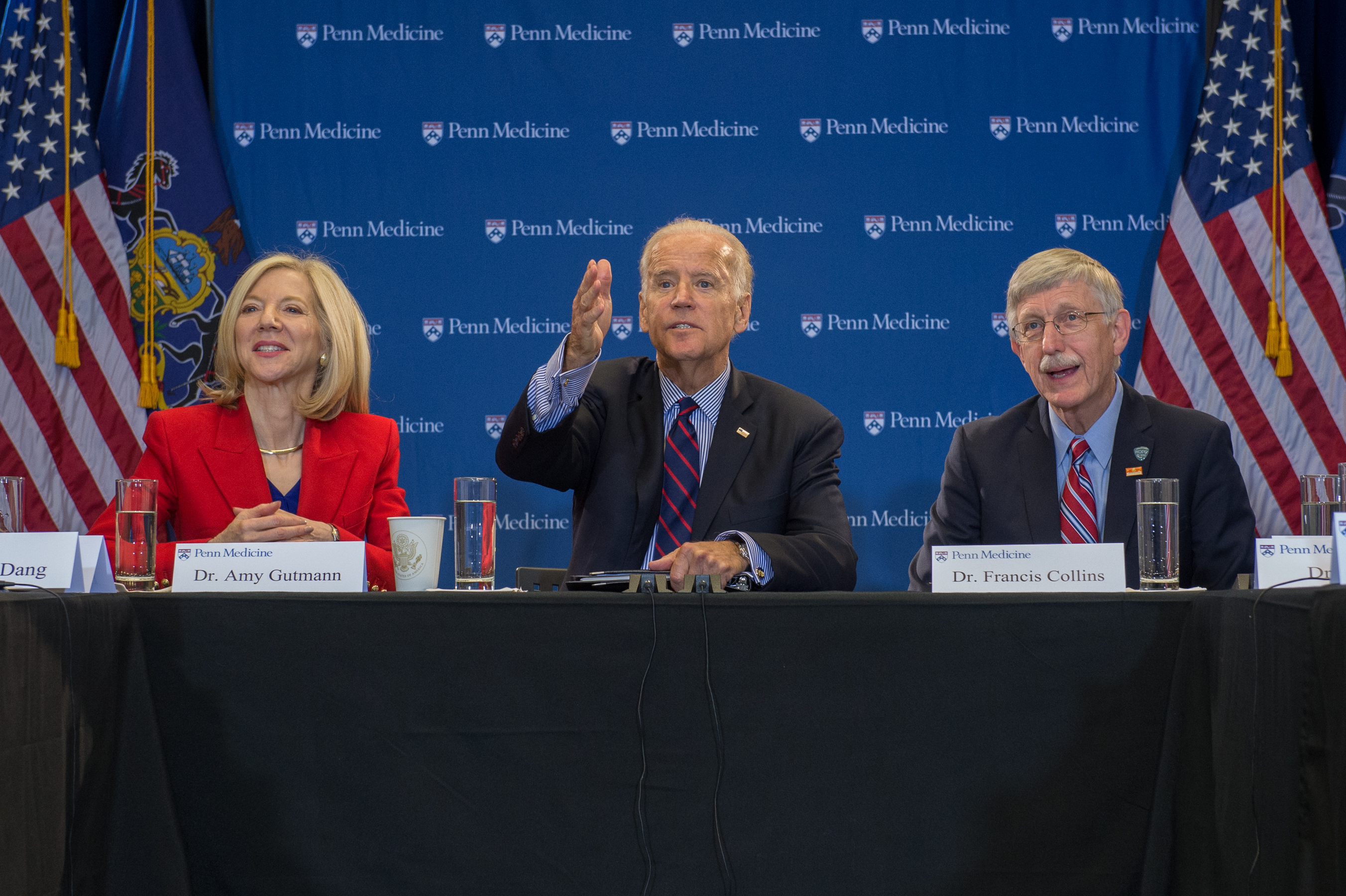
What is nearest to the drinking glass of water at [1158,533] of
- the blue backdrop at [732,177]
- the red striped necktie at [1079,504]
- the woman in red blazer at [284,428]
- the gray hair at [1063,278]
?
the red striped necktie at [1079,504]

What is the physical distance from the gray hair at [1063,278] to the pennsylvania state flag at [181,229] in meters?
2.56

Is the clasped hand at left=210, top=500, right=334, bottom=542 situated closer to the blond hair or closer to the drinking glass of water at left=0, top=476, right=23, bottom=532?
the drinking glass of water at left=0, top=476, right=23, bottom=532

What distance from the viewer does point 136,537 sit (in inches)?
68.8

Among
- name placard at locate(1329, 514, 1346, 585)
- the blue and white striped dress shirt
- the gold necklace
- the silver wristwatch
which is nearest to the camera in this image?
name placard at locate(1329, 514, 1346, 585)

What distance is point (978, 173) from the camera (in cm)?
365

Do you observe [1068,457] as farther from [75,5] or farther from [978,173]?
[75,5]

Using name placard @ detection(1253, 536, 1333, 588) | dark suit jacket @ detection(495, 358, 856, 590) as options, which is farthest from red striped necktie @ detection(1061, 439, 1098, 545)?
name placard @ detection(1253, 536, 1333, 588)

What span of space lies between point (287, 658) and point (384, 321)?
2.29 m

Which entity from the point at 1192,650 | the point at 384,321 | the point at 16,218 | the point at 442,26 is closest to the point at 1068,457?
the point at 1192,650

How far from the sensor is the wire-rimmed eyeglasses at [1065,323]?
241 cm

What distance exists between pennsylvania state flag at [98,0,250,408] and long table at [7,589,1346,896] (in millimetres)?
2336

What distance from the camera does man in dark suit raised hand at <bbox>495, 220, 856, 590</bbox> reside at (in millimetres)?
2268

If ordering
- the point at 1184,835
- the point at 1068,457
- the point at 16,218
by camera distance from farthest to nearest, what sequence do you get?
the point at 16,218
the point at 1068,457
the point at 1184,835

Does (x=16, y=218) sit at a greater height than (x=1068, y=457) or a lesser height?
greater
